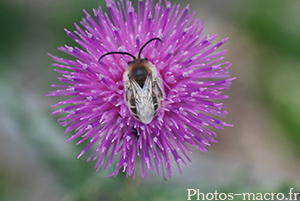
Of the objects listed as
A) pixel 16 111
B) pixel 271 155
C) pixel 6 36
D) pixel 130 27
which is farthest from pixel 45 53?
pixel 271 155

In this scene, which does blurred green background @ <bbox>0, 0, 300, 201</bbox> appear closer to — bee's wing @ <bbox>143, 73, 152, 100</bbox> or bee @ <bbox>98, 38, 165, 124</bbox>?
bee @ <bbox>98, 38, 165, 124</bbox>

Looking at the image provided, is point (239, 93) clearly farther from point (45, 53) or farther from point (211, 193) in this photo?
point (45, 53)

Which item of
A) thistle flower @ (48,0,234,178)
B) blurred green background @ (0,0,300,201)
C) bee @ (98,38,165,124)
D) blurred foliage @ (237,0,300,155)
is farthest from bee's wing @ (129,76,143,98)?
blurred foliage @ (237,0,300,155)

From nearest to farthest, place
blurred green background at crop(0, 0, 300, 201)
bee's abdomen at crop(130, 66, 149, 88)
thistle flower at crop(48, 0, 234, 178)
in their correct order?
bee's abdomen at crop(130, 66, 149, 88) → thistle flower at crop(48, 0, 234, 178) → blurred green background at crop(0, 0, 300, 201)

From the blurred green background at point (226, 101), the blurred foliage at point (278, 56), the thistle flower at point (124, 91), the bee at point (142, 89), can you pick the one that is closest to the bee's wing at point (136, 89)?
the bee at point (142, 89)

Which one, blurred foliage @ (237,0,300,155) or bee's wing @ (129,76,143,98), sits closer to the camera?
bee's wing @ (129,76,143,98)
